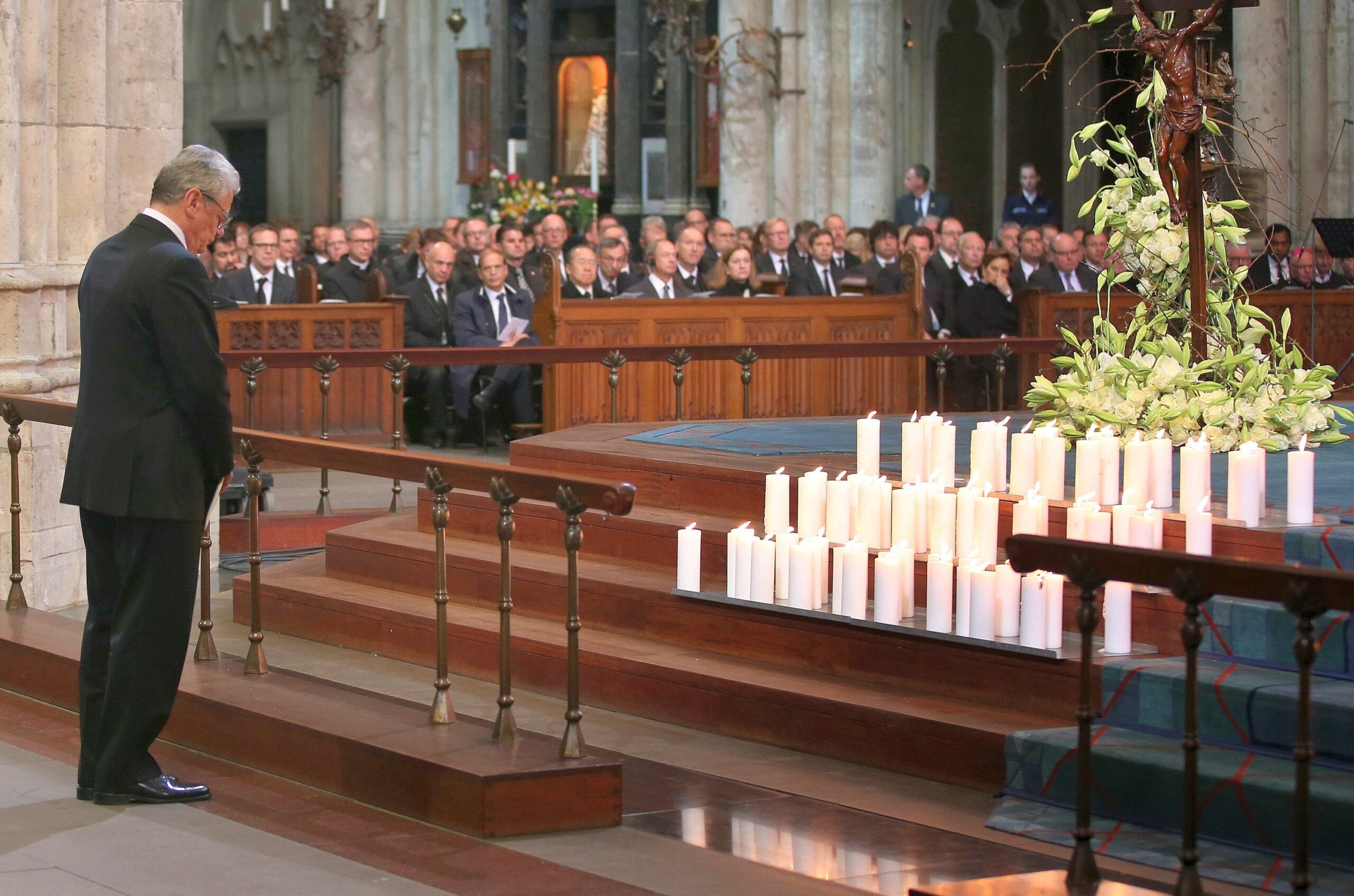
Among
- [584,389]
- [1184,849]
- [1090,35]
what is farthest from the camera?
[1090,35]

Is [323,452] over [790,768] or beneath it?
over

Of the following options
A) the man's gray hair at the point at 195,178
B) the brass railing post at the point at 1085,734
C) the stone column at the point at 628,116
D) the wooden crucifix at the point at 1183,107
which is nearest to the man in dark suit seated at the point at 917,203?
the stone column at the point at 628,116

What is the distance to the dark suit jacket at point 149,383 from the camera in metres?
4.43

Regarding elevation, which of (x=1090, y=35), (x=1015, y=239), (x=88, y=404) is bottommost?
(x=88, y=404)

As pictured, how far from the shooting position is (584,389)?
405 inches

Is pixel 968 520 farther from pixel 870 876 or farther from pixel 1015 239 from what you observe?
pixel 1015 239

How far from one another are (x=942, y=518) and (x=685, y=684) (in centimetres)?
93

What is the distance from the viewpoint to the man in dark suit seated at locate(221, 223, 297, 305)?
38.7ft

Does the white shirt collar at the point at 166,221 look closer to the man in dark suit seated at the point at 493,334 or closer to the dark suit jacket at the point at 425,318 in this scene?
the man in dark suit seated at the point at 493,334

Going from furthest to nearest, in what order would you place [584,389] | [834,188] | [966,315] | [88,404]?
1. [834,188]
2. [966,315]
3. [584,389]
4. [88,404]

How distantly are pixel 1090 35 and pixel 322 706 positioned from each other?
15.9m

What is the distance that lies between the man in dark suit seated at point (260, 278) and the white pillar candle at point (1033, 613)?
24.4 feet

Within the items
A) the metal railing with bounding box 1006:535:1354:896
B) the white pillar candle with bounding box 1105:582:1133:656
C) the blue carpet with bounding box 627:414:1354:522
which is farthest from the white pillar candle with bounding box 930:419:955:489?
the metal railing with bounding box 1006:535:1354:896

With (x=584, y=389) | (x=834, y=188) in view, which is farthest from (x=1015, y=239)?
(x=584, y=389)
